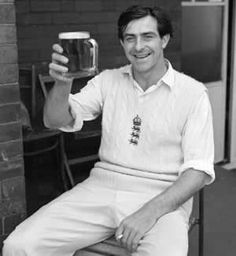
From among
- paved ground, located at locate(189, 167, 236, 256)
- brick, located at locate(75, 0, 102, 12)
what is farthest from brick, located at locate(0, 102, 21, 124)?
brick, located at locate(75, 0, 102, 12)

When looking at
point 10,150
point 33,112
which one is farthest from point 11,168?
point 33,112

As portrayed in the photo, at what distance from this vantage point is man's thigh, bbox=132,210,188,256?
2.07 m

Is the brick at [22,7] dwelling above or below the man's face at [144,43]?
above

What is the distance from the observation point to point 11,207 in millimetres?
2830

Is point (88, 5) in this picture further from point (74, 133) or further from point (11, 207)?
point (11, 207)

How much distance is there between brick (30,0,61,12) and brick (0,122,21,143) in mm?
1422

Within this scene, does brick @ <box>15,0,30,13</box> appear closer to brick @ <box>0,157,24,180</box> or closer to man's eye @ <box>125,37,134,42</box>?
brick @ <box>0,157,24,180</box>

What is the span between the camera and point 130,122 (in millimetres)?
2424

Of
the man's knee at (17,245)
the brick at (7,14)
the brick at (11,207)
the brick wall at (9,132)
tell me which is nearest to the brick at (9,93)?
the brick wall at (9,132)

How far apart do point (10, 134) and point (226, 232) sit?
1579mm

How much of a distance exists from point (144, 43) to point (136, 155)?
0.49m

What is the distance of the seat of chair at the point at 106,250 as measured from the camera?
2219 mm

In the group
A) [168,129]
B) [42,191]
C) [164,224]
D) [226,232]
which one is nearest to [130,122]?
[168,129]

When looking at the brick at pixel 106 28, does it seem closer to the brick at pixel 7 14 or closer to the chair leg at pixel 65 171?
the chair leg at pixel 65 171
